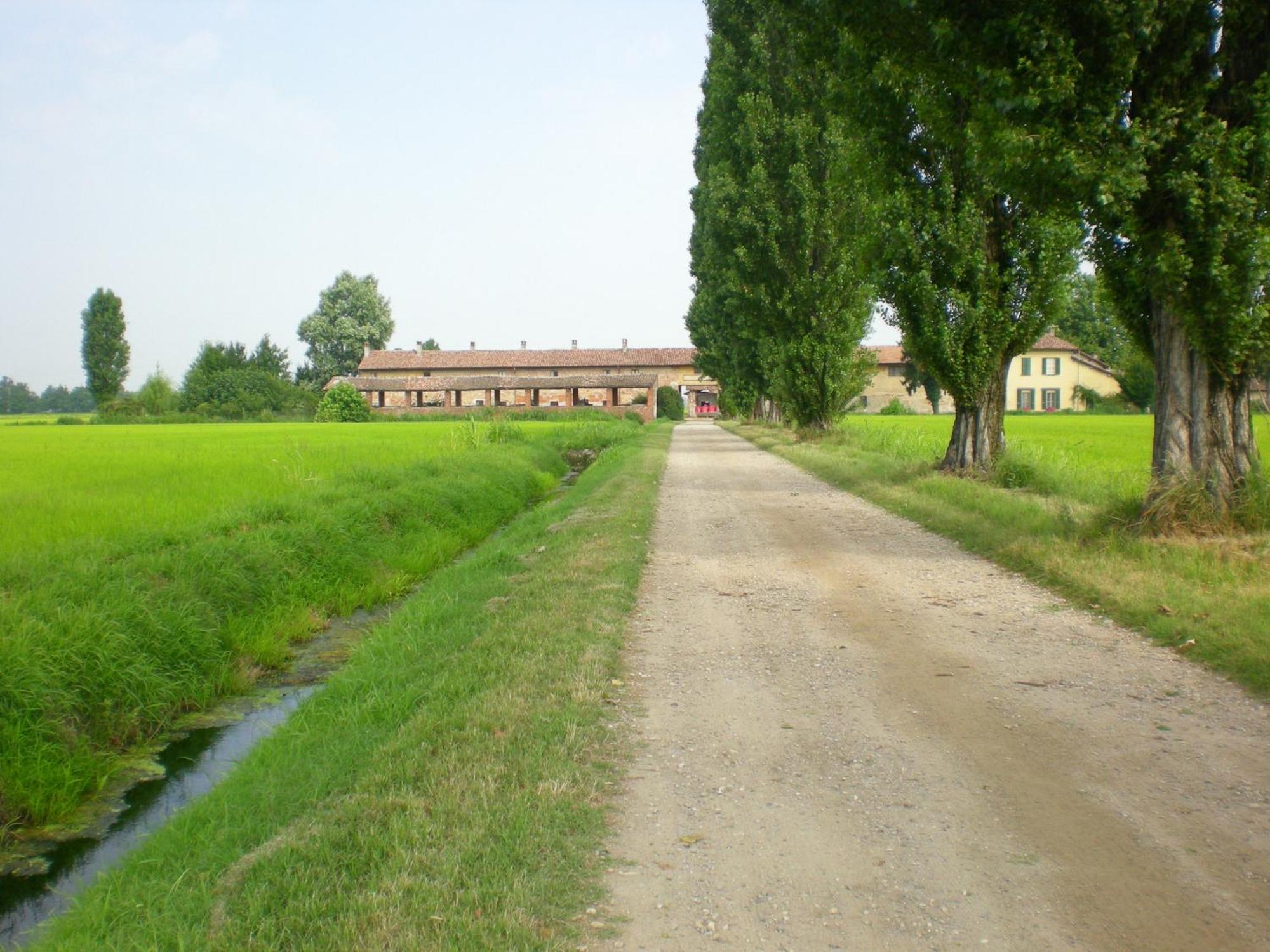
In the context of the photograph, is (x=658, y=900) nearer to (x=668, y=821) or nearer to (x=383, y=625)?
(x=668, y=821)

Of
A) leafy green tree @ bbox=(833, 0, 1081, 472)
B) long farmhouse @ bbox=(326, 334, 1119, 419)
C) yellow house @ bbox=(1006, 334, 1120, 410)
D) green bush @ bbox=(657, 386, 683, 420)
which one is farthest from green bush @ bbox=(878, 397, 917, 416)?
leafy green tree @ bbox=(833, 0, 1081, 472)

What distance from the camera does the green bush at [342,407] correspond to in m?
63.0

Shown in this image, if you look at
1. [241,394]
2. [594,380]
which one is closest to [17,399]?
[241,394]

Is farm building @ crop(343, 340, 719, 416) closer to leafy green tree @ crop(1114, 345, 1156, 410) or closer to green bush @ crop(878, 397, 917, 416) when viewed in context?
green bush @ crop(878, 397, 917, 416)

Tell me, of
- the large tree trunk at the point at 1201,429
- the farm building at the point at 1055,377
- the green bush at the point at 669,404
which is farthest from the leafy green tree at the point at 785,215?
the green bush at the point at 669,404

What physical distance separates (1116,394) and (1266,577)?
2730 inches

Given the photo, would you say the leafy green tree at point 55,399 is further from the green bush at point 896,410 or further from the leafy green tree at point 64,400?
the green bush at point 896,410

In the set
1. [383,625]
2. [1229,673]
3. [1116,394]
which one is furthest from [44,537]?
[1116,394]

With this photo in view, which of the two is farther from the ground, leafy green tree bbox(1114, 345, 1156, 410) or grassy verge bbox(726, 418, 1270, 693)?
leafy green tree bbox(1114, 345, 1156, 410)

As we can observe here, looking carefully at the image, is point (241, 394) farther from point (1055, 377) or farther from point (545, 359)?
point (1055, 377)

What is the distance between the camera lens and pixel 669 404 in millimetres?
82938

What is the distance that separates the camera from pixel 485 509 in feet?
52.5

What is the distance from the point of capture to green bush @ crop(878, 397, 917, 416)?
73.8 m

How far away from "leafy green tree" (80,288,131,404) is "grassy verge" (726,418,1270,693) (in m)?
96.9
